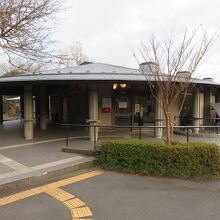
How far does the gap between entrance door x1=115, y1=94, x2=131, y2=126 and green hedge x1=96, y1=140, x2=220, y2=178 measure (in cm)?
697

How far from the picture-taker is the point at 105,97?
14.0 meters

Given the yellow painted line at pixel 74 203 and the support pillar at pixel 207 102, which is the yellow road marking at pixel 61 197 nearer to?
the yellow painted line at pixel 74 203

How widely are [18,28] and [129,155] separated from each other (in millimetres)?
6182

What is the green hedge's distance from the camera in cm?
675

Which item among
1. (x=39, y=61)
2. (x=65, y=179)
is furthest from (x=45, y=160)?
(x=39, y=61)

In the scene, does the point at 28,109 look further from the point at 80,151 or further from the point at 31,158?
the point at 80,151

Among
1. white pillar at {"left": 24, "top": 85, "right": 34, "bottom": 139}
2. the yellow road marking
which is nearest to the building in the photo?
white pillar at {"left": 24, "top": 85, "right": 34, "bottom": 139}

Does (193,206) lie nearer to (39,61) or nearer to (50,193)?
(50,193)

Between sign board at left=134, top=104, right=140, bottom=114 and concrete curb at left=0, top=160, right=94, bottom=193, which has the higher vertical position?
sign board at left=134, top=104, right=140, bottom=114

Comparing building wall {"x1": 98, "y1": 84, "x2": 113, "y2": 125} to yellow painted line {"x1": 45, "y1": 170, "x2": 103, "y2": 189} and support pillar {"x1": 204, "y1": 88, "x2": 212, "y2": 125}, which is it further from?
yellow painted line {"x1": 45, "y1": 170, "x2": 103, "y2": 189}

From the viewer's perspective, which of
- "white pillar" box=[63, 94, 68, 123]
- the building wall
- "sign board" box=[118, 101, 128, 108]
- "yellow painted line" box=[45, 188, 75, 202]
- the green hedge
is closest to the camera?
"yellow painted line" box=[45, 188, 75, 202]

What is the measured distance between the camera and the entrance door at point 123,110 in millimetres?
14172

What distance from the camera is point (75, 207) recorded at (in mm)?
4836

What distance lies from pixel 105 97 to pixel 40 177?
8074mm
